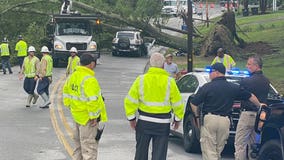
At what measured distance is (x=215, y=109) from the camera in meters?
9.17

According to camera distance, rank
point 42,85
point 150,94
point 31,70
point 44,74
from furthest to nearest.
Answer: point 31,70, point 42,85, point 44,74, point 150,94

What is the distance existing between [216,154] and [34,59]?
33.4 ft

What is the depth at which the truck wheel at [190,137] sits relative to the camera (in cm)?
1177

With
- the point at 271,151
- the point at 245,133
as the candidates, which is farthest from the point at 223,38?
the point at 271,151

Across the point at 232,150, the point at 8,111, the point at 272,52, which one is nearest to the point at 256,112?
the point at 232,150

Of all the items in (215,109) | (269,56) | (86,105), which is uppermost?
(86,105)

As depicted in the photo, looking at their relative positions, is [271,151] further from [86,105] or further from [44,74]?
[44,74]

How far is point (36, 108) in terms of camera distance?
18.6m

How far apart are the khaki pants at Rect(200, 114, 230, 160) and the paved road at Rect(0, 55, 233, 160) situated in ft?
7.95

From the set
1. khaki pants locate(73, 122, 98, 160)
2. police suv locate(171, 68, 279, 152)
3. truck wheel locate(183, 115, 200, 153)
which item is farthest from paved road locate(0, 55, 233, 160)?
khaki pants locate(73, 122, 98, 160)

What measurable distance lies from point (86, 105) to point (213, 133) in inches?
73.8

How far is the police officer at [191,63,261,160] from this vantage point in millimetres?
9164

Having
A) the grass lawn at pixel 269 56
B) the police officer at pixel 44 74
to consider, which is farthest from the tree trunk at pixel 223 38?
the police officer at pixel 44 74

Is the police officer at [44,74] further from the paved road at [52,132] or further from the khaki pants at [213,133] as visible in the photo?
the khaki pants at [213,133]
